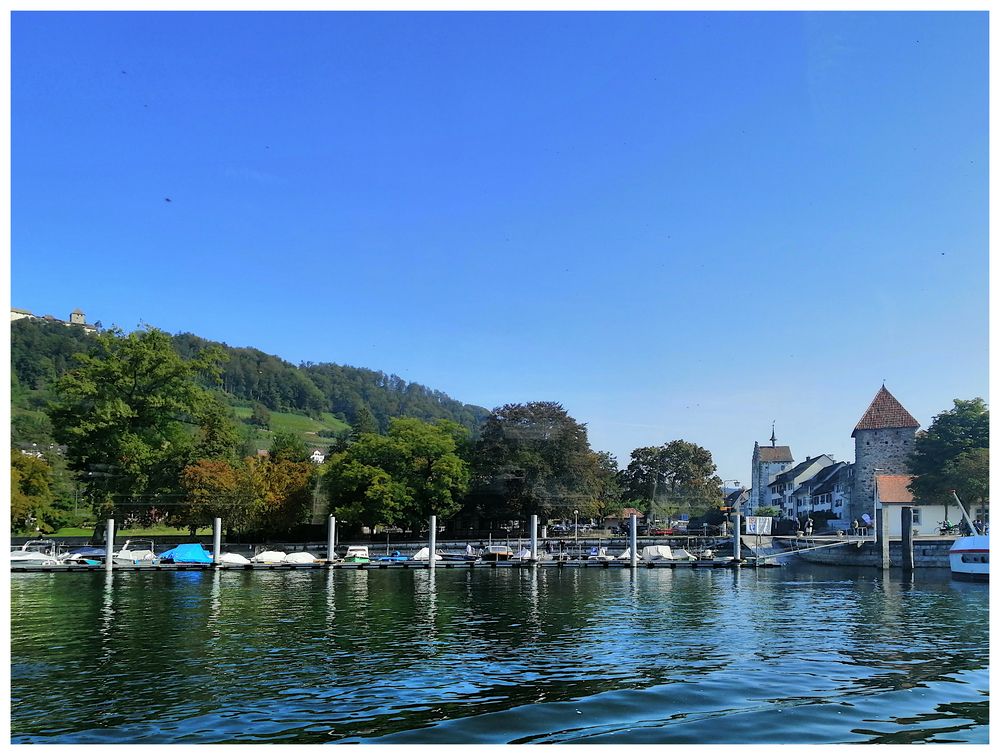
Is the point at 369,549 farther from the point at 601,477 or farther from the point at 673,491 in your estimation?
the point at 673,491

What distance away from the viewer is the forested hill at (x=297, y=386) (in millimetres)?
129750

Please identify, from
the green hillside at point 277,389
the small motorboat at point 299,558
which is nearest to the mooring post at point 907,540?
the small motorboat at point 299,558

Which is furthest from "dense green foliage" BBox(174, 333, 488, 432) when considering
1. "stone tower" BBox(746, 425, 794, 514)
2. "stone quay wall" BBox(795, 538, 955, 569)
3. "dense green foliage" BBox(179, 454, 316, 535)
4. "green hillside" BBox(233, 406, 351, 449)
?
"stone quay wall" BBox(795, 538, 955, 569)

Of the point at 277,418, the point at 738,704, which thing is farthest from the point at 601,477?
the point at 277,418

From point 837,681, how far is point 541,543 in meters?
52.8

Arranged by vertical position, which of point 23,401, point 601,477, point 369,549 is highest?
point 23,401

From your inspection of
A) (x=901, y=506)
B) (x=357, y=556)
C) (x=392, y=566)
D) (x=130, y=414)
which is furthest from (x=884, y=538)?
(x=130, y=414)

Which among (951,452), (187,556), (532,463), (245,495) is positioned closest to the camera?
(187,556)

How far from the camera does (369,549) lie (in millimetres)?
63500

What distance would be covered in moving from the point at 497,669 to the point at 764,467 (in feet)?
378

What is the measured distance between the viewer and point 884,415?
8044cm

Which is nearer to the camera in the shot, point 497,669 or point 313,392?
point 497,669

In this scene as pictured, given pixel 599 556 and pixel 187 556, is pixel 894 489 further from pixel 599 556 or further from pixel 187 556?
pixel 187 556

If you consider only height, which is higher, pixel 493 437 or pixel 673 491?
pixel 493 437
